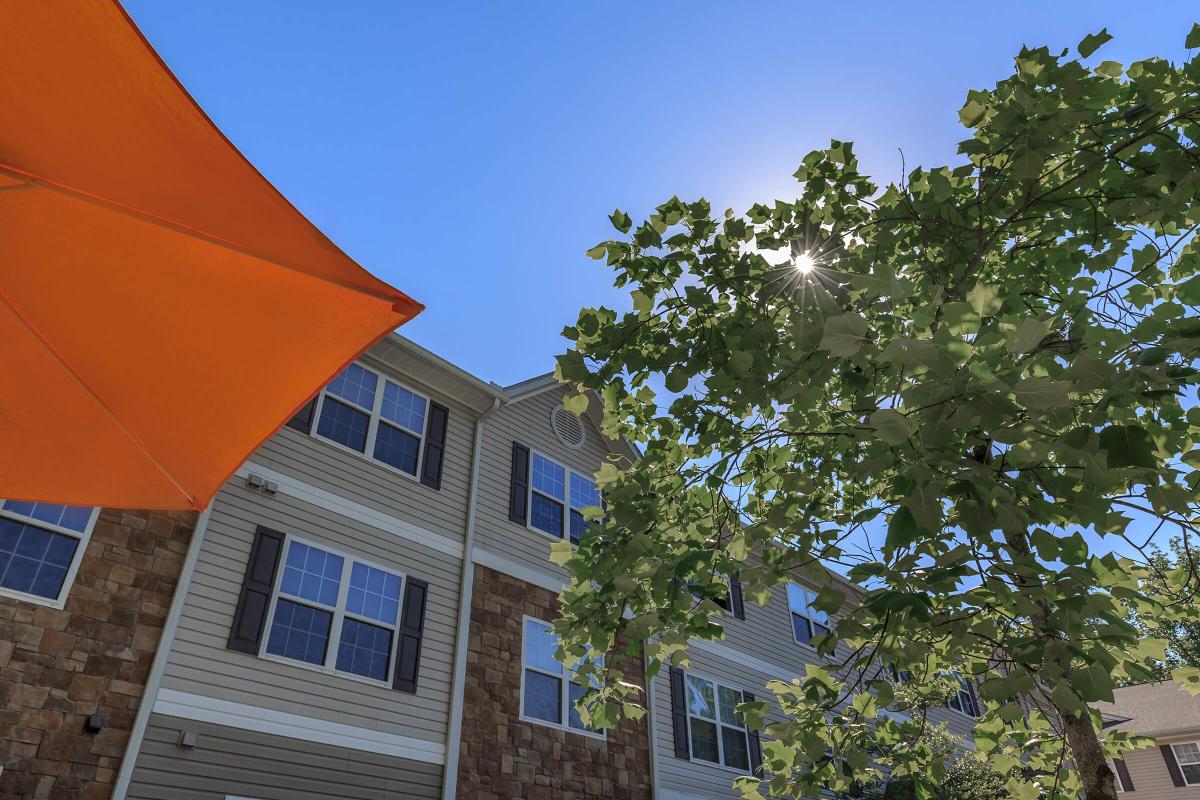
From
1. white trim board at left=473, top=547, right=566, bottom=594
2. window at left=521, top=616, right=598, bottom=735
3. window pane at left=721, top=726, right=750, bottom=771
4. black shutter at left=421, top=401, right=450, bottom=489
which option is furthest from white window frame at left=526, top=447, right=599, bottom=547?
window pane at left=721, top=726, right=750, bottom=771

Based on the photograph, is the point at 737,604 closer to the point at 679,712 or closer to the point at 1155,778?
the point at 679,712

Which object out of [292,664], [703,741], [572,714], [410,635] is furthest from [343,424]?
[703,741]

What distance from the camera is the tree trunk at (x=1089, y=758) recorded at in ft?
14.6

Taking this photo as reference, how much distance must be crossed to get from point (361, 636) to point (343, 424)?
307cm

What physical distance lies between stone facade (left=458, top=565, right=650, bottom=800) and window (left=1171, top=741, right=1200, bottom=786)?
23.1 m

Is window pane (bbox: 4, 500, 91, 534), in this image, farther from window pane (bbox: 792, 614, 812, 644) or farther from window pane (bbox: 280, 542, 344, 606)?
window pane (bbox: 792, 614, 812, 644)

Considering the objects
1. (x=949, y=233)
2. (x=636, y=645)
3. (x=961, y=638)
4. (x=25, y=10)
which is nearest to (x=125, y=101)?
(x=25, y=10)

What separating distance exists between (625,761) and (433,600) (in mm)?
4224

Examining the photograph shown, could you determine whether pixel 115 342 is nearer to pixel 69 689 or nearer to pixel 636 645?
pixel 636 645

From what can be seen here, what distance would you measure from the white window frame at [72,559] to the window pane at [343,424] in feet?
10.4

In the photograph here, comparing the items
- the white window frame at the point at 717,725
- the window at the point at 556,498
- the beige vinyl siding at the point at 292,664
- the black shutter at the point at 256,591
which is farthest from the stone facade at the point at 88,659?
the white window frame at the point at 717,725

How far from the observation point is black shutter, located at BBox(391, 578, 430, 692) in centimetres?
949

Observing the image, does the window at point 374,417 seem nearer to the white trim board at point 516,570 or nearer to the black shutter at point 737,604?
the white trim board at point 516,570

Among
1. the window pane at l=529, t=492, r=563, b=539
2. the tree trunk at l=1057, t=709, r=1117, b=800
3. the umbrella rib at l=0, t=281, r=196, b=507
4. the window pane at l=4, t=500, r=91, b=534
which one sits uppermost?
the window pane at l=529, t=492, r=563, b=539
